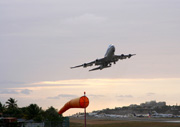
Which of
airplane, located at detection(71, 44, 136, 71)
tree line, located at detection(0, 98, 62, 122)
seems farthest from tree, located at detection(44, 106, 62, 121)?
airplane, located at detection(71, 44, 136, 71)

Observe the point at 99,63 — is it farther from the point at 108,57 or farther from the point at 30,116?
the point at 30,116

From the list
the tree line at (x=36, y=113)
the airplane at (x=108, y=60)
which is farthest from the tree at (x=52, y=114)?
the airplane at (x=108, y=60)

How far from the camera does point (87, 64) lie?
90625 millimetres

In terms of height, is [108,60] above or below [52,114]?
above

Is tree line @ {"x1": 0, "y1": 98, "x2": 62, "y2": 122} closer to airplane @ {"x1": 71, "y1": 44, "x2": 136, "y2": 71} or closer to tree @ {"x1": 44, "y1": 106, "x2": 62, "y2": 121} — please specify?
tree @ {"x1": 44, "y1": 106, "x2": 62, "y2": 121}

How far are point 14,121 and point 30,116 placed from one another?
1853 centimetres

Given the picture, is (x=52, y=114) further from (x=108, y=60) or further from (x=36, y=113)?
(x=108, y=60)

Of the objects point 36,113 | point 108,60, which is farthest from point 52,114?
point 108,60

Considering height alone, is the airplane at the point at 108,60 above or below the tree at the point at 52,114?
above

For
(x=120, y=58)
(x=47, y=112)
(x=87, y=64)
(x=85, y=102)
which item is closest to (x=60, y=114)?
(x=47, y=112)

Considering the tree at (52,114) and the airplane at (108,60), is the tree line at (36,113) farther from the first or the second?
the airplane at (108,60)

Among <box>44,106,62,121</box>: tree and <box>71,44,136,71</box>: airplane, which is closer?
<box>71,44,136,71</box>: airplane

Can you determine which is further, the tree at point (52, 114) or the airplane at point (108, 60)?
the tree at point (52, 114)

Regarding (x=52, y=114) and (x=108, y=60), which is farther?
(x=52, y=114)
